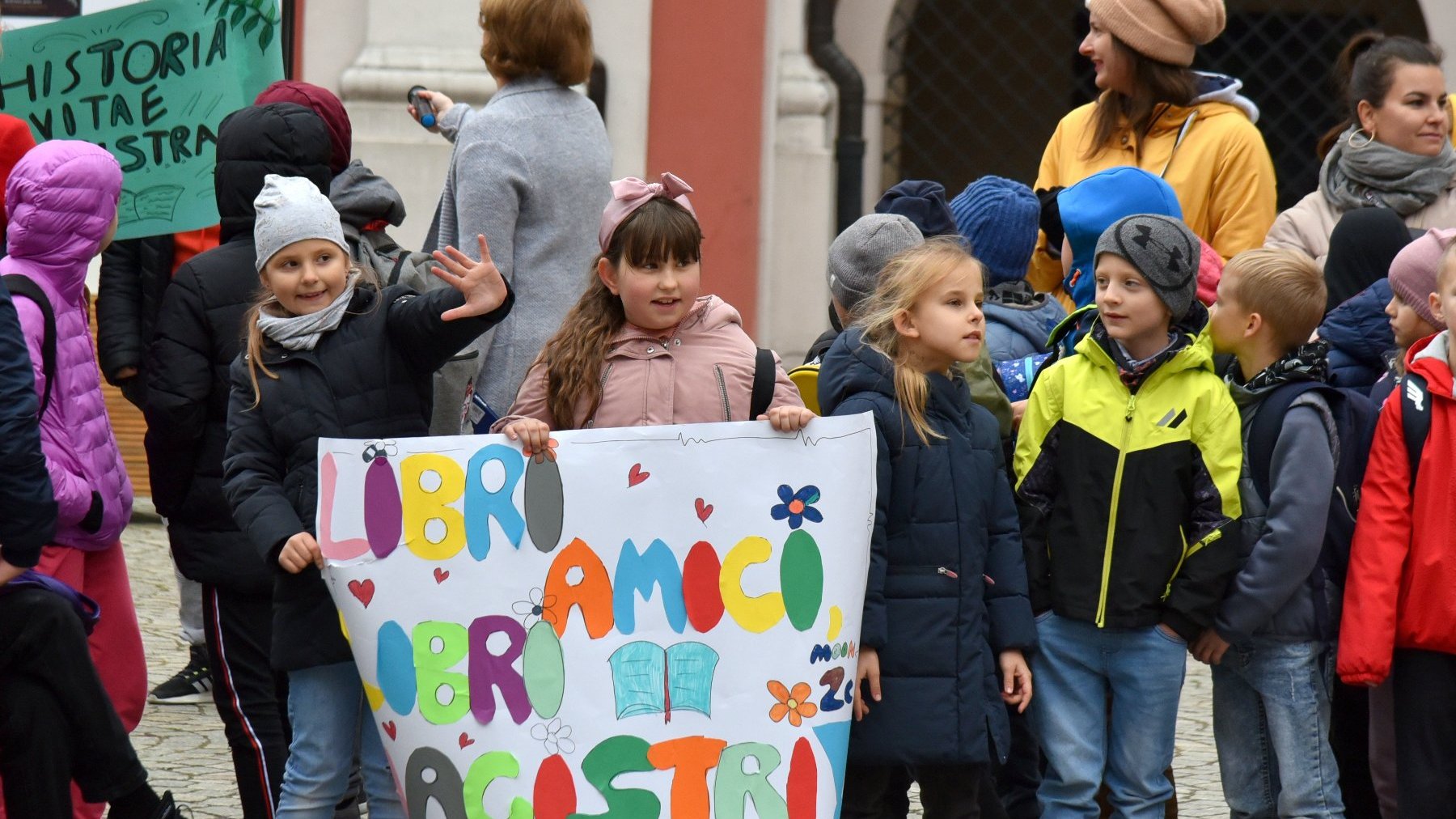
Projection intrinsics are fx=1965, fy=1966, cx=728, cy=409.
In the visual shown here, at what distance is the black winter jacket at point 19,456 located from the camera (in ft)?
12.6

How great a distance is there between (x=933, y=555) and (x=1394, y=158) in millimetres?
2113

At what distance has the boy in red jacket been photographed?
4102 millimetres

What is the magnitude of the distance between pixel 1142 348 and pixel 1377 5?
386 inches

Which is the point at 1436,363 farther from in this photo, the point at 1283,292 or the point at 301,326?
the point at 301,326

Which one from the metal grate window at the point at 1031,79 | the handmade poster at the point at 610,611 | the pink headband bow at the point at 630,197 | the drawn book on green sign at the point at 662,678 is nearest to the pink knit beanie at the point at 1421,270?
the handmade poster at the point at 610,611

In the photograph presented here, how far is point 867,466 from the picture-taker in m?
3.88

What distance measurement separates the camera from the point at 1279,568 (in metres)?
4.05

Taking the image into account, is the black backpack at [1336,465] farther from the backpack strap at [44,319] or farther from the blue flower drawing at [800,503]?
the backpack strap at [44,319]

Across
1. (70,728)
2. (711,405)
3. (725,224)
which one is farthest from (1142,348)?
(725,224)

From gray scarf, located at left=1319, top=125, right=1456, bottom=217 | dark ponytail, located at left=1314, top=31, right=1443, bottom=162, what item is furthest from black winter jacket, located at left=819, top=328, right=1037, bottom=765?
dark ponytail, located at left=1314, top=31, right=1443, bottom=162

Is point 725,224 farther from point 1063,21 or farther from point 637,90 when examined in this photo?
point 1063,21

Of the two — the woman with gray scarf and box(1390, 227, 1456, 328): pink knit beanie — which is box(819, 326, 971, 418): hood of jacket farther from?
the woman with gray scarf

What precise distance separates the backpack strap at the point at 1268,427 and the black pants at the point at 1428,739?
487 millimetres

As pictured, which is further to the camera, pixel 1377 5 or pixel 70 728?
pixel 1377 5
